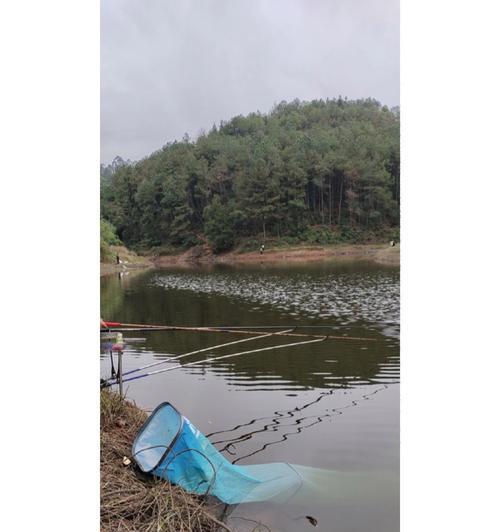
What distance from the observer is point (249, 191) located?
27.3 metres

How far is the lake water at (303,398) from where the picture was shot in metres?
2.33

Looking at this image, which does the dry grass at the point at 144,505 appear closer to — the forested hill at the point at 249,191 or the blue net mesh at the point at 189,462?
the blue net mesh at the point at 189,462

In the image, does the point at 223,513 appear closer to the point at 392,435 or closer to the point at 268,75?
the point at 392,435

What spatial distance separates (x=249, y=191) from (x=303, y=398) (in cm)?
2374

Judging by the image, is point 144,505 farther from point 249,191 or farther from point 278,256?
point 249,191

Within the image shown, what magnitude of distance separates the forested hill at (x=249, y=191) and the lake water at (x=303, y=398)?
1369 centimetres

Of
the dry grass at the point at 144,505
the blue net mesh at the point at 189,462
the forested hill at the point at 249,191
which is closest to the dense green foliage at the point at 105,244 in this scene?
the forested hill at the point at 249,191

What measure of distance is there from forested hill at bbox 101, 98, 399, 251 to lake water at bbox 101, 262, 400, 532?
1369 cm

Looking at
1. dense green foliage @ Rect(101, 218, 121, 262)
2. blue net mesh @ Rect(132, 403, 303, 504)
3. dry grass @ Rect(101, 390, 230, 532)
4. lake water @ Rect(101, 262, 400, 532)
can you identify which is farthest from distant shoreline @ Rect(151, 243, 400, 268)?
dry grass @ Rect(101, 390, 230, 532)

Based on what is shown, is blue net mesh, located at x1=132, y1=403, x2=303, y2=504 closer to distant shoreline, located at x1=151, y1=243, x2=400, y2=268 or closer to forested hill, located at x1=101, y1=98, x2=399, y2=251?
distant shoreline, located at x1=151, y1=243, x2=400, y2=268

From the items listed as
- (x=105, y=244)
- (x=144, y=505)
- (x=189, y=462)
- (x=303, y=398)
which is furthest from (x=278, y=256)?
(x=144, y=505)

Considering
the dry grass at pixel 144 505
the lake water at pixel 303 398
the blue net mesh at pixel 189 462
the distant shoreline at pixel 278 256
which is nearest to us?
the dry grass at pixel 144 505

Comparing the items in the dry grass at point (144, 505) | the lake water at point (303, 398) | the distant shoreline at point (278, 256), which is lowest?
the lake water at point (303, 398)
